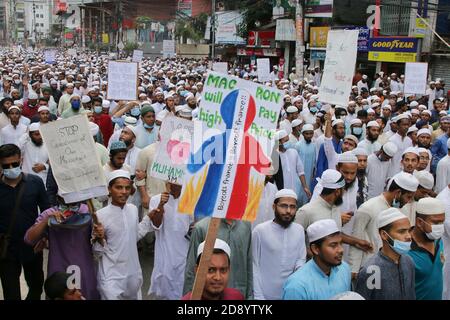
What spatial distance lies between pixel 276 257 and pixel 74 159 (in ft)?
5.35

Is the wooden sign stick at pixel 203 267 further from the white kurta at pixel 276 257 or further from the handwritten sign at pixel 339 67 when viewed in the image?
the handwritten sign at pixel 339 67

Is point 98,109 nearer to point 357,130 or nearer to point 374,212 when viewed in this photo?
point 357,130

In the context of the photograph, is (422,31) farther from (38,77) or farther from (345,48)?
(345,48)

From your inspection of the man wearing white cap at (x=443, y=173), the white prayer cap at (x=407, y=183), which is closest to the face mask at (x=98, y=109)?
the man wearing white cap at (x=443, y=173)

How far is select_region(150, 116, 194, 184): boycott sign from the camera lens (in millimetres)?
4828

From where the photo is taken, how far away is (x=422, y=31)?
22.3m

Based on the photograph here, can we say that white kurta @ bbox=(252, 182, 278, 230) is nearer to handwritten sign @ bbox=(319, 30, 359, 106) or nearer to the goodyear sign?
handwritten sign @ bbox=(319, 30, 359, 106)

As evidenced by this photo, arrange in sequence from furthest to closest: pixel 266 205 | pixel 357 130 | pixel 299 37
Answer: pixel 299 37, pixel 357 130, pixel 266 205

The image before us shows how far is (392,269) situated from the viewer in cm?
347

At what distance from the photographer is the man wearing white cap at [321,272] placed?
3.27m

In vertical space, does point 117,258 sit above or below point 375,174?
below

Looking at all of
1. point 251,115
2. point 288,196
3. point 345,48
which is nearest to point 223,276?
point 251,115

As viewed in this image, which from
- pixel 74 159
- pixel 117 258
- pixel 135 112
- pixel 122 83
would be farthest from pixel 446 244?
pixel 122 83

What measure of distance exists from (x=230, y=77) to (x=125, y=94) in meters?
7.09
